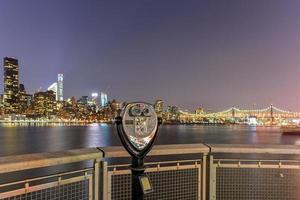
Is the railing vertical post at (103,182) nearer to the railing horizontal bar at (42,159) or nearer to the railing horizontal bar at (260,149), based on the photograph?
the railing horizontal bar at (42,159)

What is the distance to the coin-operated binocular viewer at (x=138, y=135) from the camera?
3.04 meters

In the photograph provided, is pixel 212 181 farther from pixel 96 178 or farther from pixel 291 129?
pixel 291 129

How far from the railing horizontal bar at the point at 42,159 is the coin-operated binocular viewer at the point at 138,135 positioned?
1.53 ft

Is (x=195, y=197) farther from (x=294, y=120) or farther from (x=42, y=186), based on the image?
(x=294, y=120)

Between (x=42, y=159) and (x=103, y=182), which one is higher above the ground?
(x=42, y=159)

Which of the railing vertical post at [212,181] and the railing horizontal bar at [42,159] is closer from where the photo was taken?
the railing horizontal bar at [42,159]

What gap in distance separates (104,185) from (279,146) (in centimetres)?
190

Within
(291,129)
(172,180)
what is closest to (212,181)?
(172,180)

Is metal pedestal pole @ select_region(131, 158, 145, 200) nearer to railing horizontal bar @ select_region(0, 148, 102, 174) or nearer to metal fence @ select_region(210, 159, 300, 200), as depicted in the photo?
railing horizontal bar @ select_region(0, 148, 102, 174)

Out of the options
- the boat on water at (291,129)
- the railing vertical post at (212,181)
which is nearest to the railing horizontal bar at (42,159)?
the railing vertical post at (212,181)

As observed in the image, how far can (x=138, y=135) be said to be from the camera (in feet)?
10.2

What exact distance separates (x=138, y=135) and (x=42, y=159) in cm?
72

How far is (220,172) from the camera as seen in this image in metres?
4.61

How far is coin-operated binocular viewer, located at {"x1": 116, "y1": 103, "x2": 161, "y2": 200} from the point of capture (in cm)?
304
